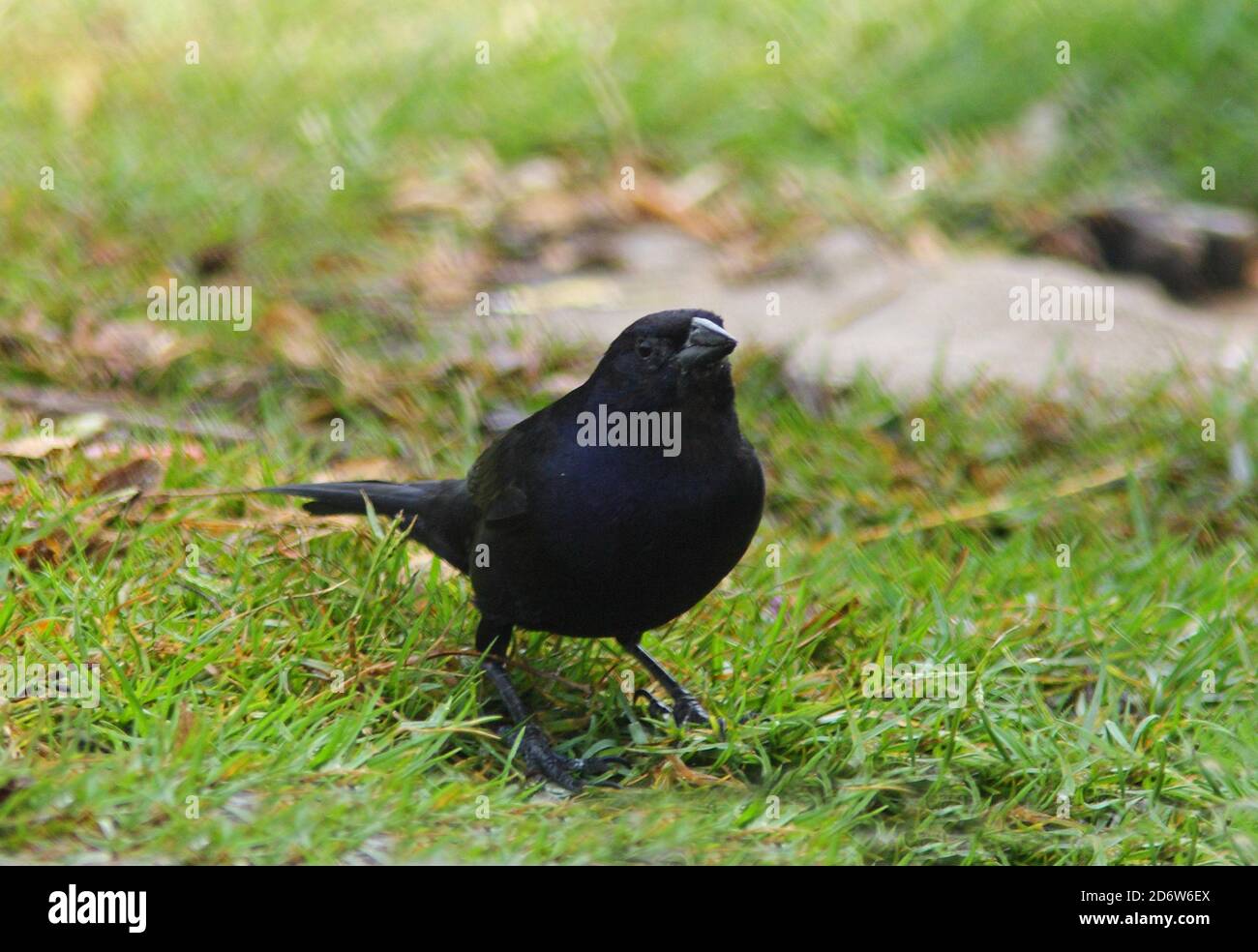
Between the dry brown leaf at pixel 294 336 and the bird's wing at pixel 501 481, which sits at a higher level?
the dry brown leaf at pixel 294 336

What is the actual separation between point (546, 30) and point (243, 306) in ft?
10.3

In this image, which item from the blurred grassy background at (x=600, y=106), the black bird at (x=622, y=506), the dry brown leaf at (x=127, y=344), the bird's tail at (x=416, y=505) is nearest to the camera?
the black bird at (x=622, y=506)

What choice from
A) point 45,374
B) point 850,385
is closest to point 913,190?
point 850,385

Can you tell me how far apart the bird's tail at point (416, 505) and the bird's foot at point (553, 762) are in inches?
19.8

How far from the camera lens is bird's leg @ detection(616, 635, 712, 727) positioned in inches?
137

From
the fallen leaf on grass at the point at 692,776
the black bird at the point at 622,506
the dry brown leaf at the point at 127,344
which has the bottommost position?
the fallen leaf on grass at the point at 692,776

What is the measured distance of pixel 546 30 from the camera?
8070mm

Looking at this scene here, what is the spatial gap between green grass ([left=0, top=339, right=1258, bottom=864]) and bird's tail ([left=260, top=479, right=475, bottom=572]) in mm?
83

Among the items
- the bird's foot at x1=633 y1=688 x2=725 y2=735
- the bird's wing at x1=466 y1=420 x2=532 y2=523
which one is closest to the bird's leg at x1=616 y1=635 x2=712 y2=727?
the bird's foot at x1=633 y1=688 x2=725 y2=735

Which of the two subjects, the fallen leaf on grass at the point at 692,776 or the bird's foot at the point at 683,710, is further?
the bird's foot at the point at 683,710

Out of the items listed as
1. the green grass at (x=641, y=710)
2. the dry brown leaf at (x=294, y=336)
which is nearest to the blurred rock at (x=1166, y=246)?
the green grass at (x=641, y=710)

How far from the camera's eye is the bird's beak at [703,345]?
3299mm

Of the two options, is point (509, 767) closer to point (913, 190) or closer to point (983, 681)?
point (983, 681)

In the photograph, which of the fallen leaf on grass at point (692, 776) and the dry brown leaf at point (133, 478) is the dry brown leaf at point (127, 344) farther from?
the fallen leaf on grass at point (692, 776)
